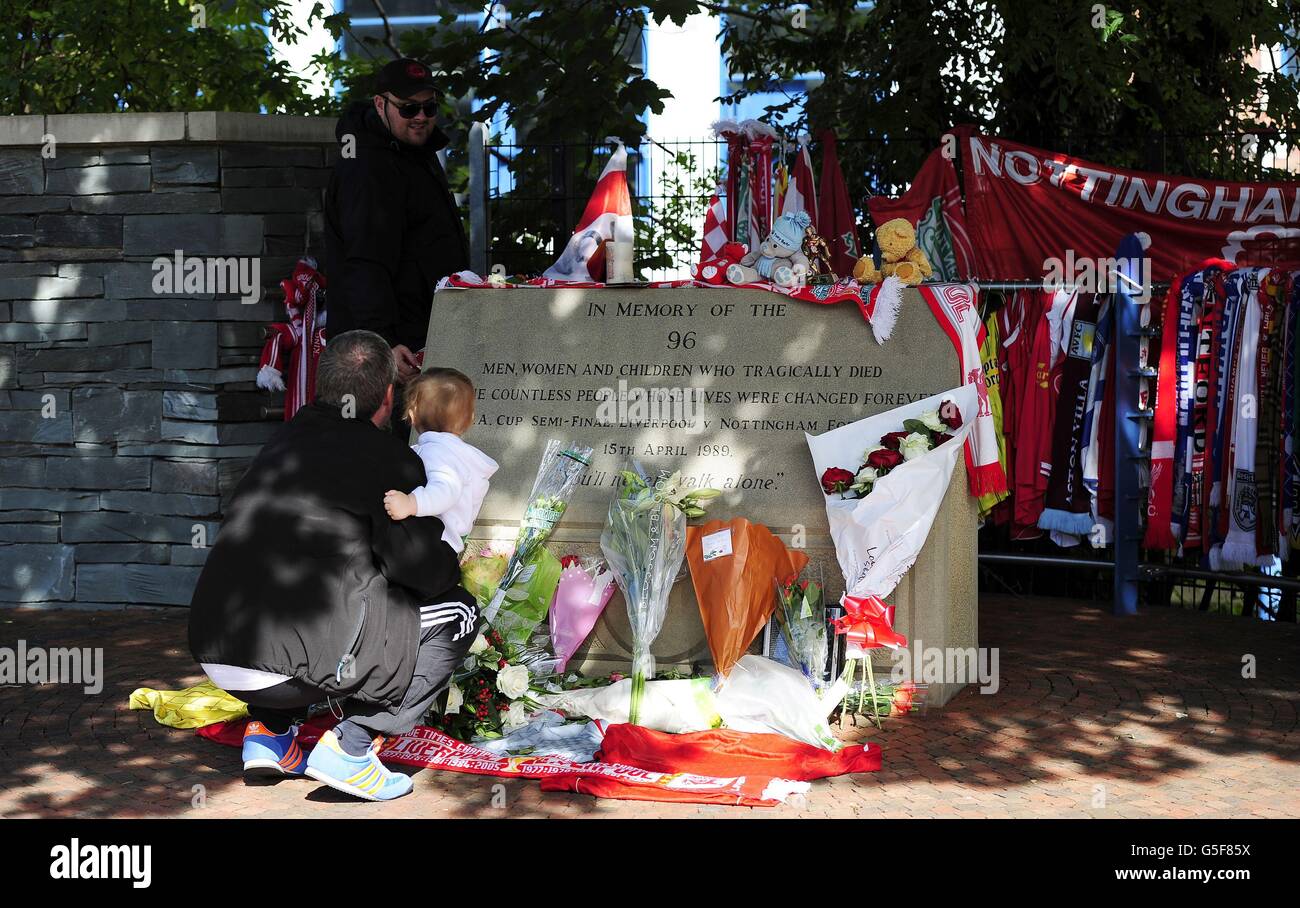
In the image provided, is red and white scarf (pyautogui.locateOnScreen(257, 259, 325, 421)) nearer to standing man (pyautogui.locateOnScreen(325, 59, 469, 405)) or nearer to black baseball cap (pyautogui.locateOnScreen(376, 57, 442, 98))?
standing man (pyautogui.locateOnScreen(325, 59, 469, 405))

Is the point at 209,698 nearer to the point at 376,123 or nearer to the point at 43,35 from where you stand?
the point at 376,123

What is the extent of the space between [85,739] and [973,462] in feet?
11.2

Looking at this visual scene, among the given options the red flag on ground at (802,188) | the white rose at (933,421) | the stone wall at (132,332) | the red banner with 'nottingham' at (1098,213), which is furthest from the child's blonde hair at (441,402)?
the red banner with 'nottingham' at (1098,213)

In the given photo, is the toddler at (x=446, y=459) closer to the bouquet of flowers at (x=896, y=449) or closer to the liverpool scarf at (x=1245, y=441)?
the bouquet of flowers at (x=896, y=449)

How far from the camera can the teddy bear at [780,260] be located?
226 inches

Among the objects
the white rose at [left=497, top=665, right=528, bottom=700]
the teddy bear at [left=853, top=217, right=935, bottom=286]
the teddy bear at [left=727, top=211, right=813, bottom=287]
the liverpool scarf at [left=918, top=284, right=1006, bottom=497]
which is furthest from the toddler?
the liverpool scarf at [left=918, top=284, right=1006, bottom=497]

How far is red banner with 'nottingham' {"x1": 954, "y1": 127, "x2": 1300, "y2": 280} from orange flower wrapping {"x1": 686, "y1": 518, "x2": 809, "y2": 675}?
10.1ft

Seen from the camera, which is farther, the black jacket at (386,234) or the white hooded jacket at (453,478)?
the black jacket at (386,234)

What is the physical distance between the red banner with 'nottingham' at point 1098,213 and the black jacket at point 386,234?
292 cm

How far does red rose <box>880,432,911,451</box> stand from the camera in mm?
5340

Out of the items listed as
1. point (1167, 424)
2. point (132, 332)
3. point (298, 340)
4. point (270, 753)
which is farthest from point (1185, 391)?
point (132, 332)

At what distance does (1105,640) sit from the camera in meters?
6.63

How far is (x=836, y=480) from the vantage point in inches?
210

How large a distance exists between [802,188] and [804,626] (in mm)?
3225
